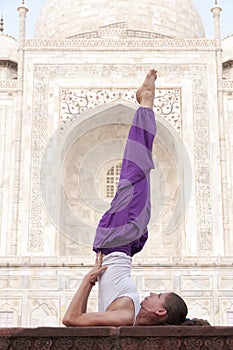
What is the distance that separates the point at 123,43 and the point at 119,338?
43.7 ft

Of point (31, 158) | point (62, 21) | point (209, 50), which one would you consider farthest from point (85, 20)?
point (31, 158)

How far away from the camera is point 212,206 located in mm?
13180

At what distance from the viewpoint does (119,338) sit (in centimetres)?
161

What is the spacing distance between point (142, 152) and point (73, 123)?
1150cm

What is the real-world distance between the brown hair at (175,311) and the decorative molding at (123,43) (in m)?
12.8

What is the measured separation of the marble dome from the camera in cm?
1653

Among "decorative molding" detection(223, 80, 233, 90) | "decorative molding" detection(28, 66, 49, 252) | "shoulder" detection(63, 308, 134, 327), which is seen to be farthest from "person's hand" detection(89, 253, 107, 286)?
"decorative molding" detection(223, 80, 233, 90)

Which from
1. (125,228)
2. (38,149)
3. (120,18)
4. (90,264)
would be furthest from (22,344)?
(120,18)

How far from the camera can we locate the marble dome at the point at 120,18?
651 inches

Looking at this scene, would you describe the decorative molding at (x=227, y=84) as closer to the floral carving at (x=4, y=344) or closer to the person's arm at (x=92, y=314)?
the person's arm at (x=92, y=314)

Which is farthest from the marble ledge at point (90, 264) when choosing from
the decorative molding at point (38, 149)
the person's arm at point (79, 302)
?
the person's arm at point (79, 302)

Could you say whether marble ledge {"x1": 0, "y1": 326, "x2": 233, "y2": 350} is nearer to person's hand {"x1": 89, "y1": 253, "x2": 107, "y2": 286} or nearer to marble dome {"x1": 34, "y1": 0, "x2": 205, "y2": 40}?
person's hand {"x1": 89, "y1": 253, "x2": 107, "y2": 286}

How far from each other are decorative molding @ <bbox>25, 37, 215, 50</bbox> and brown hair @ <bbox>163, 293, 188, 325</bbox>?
41.9ft

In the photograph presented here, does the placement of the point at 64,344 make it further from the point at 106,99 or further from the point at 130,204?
the point at 106,99
